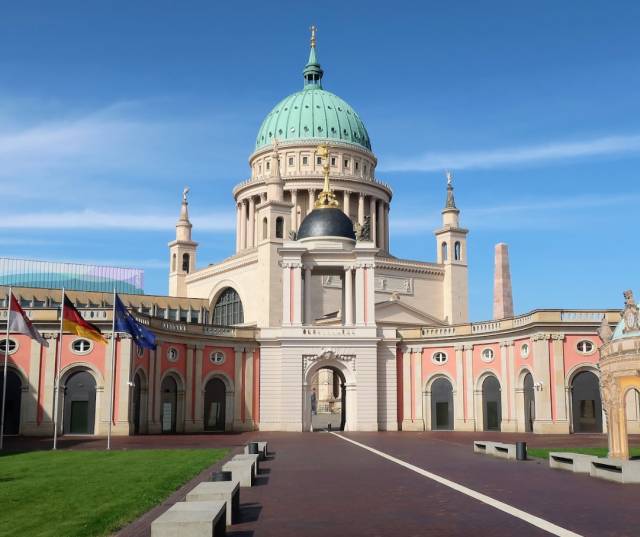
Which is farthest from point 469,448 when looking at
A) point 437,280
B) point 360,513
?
point 437,280

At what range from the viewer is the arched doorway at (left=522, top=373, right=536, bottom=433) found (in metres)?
60.0

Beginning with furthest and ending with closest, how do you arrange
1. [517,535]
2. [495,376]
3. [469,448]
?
[495,376]
[469,448]
[517,535]

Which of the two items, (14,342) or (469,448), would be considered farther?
(14,342)

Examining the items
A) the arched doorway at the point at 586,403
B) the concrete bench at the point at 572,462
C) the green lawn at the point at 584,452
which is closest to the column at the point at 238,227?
the arched doorway at the point at 586,403

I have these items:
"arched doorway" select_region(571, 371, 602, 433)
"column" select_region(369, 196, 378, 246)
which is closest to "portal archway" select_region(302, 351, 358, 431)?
"arched doorway" select_region(571, 371, 602, 433)

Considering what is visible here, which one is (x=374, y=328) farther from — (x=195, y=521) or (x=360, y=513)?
(x=195, y=521)

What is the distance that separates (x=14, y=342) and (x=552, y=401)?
3467 centimetres

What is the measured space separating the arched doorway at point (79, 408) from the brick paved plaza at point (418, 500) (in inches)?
995

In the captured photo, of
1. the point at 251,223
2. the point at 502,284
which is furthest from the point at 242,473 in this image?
the point at 251,223

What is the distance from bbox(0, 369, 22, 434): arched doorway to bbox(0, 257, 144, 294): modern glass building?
5745cm

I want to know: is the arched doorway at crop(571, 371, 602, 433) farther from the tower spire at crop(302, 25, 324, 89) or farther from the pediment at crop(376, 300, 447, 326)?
the tower spire at crop(302, 25, 324, 89)

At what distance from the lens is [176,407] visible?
63.8 m

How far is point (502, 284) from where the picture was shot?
257ft

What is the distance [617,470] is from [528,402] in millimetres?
36805
